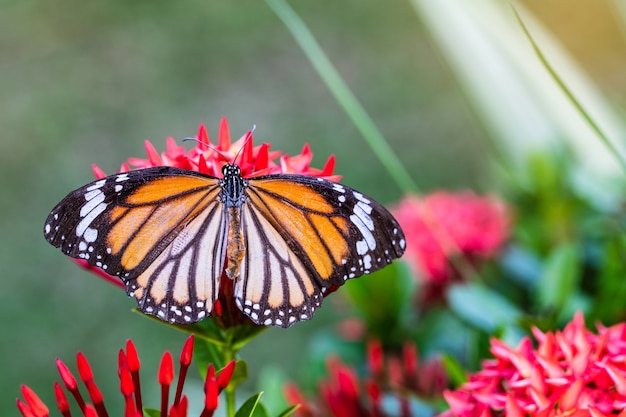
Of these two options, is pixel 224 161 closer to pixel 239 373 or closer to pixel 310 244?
pixel 310 244

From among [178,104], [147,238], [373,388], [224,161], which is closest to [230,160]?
[224,161]

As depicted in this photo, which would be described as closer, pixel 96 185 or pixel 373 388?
pixel 96 185

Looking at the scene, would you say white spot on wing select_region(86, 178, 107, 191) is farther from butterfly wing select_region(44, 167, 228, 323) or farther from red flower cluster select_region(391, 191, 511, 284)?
red flower cluster select_region(391, 191, 511, 284)

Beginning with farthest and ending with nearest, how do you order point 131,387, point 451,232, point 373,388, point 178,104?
point 178,104 → point 451,232 → point 373,388 → point 131,387

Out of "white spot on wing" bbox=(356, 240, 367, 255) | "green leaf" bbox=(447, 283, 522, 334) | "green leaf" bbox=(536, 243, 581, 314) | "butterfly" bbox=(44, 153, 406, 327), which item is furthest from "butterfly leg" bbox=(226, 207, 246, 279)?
"green leaf" bbox=(536, 243, 581, 314)

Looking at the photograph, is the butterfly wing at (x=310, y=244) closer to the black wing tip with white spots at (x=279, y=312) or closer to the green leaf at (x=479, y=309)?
the black wing tip with white spots at (x=279, y=312)

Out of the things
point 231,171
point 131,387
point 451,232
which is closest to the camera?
point 131,387

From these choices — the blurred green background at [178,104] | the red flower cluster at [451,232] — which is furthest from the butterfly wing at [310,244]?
the blurred green background at [178,104]

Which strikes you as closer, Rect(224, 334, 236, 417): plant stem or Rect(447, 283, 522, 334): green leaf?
Rect(224, 334, 236, 417): plant stem
